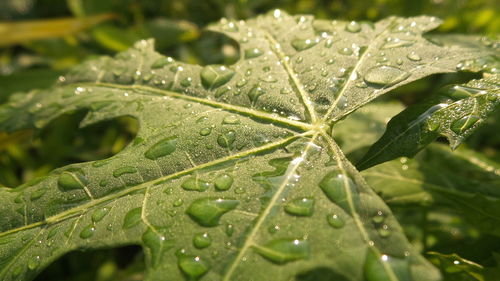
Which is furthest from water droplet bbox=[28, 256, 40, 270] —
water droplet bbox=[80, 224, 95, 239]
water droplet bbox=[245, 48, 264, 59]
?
water droplet bbox=[245, 48, 264, 59]

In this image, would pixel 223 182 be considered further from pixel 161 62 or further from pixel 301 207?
pixel 161 62

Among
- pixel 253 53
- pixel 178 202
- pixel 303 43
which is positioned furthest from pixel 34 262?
pixel 303 43

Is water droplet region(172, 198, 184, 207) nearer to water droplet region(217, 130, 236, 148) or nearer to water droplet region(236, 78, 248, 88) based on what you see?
water droplet region(217, 130, 236, 148)

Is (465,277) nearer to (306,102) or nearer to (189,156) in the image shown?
(306,102)

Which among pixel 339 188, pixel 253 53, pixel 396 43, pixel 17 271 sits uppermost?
pixel 396 43

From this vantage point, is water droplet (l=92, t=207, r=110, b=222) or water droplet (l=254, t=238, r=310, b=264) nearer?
water droplet (l=254, t=238, r=310, b=264)

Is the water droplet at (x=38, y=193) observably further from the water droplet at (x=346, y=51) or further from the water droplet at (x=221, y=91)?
the water droplet at (x=346, y=51)
